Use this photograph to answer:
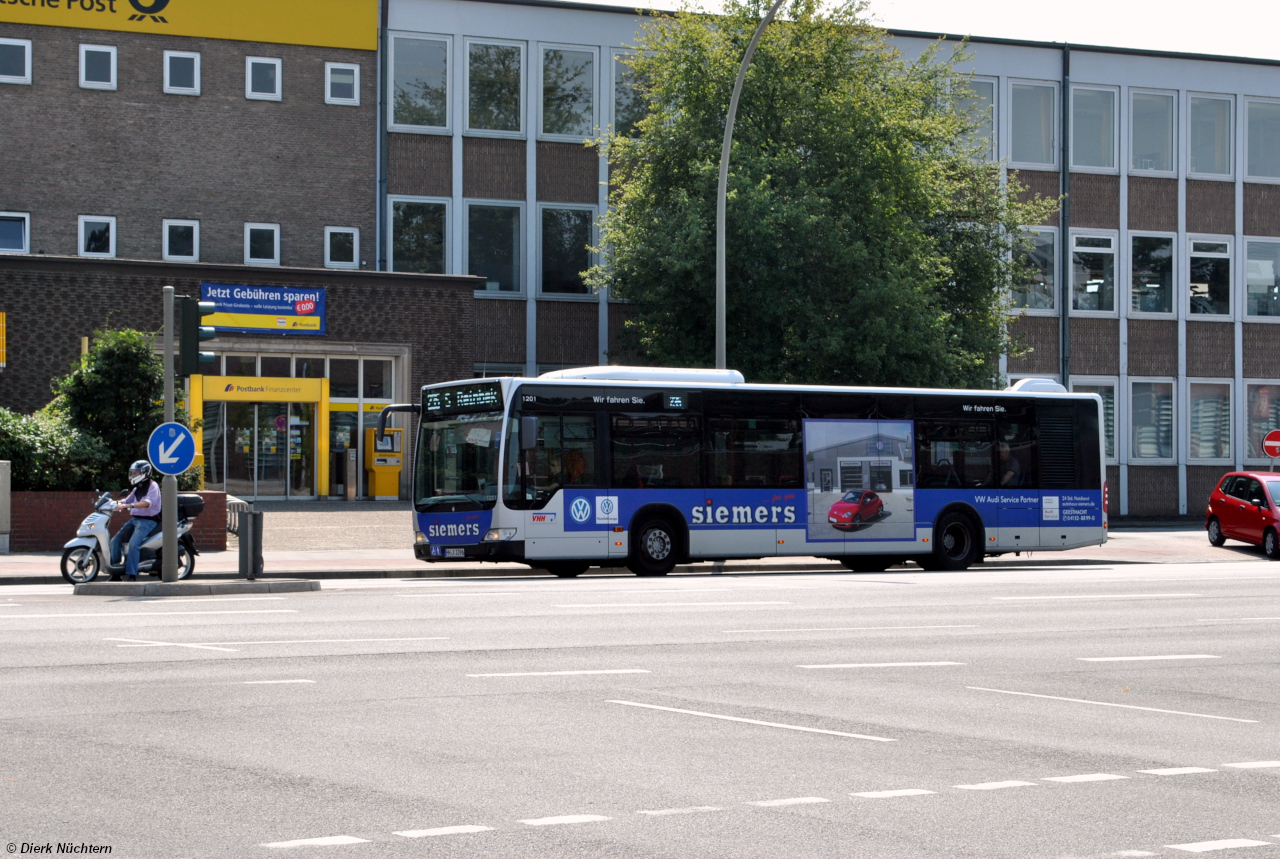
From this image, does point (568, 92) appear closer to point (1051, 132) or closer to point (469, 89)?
point (469, 89)

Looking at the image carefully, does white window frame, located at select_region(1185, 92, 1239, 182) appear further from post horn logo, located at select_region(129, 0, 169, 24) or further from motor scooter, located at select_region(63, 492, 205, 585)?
motor scooter, located at select_region(63, 492, 205, 585)

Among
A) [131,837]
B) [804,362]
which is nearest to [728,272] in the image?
[804,362]

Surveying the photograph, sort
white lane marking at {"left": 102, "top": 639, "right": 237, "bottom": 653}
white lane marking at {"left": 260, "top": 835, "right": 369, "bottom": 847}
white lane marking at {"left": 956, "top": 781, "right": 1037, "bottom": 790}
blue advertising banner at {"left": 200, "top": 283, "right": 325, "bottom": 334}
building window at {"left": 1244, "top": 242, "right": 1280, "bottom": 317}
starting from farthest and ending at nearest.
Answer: building window at {"left": 1244, "top": 242, "right": 1280, "bottom": 317} → blue advertising banner at {"left": 200, "top": 283, "right": 325, "bottom": 334} → white lane marking at {"left": 102, "top": 639, "right": 237, "bottom": 653} → white lane marking at {"left": 956, "top": 781, "right": 1037, "bottom": 790} → white lane marking at {"left": 260, "top": 835, "right": 369, "bottom": 847}

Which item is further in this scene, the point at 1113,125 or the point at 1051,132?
the point at 1113,125

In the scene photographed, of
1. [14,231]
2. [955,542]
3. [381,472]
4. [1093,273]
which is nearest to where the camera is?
[955,542]

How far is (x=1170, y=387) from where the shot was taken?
4497 centimetres

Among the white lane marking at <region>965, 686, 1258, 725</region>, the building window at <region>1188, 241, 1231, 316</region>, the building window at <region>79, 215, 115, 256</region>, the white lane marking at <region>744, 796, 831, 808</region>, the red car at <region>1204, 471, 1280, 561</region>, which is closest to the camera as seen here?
the white lane marking at <region>744, 796, 831, 808</region>

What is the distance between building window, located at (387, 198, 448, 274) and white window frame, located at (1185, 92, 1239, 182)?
21532 millimetres

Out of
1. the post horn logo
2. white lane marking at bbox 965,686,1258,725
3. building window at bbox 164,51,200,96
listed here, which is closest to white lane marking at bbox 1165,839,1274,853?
white lane marking at bbox 965,686,1258,725

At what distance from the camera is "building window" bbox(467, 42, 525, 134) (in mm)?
39344

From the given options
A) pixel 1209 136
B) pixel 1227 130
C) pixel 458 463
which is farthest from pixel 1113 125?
pixel 458 463

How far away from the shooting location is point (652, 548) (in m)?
23.2

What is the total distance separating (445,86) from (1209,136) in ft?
72.8

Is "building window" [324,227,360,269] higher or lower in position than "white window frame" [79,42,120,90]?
lower
